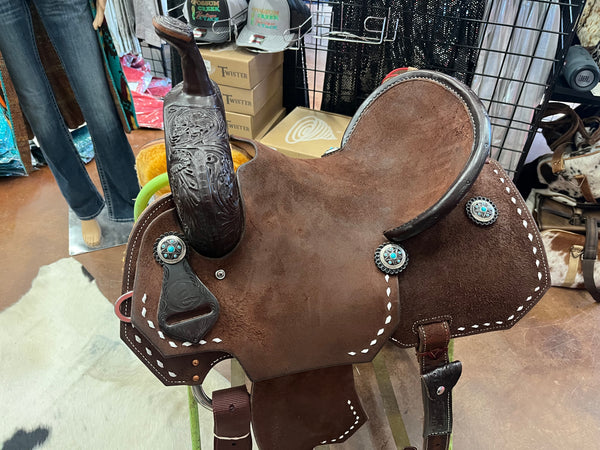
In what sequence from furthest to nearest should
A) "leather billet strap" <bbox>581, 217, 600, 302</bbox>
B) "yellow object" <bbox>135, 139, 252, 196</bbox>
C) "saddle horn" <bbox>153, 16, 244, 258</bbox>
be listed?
"leather billet strap" <bbox>581, 217, 600, 302</bbox> < "yellow object" <bbox>135, 139, 252, 196</bbox> < "saddle horn" <bbox>153, 16, 244, 258</bbox>

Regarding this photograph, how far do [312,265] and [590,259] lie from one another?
134 cm

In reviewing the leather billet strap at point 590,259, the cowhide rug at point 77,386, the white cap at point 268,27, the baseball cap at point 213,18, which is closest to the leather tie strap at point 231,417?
the cowhide rug at point 77,386

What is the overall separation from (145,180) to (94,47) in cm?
76

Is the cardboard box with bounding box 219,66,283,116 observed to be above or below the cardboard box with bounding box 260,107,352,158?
above

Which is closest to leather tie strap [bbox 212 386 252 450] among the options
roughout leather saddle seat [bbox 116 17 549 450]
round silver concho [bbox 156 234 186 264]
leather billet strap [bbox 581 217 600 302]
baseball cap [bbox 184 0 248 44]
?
roughout leather saddle seat [bbox 116 17 549 450]

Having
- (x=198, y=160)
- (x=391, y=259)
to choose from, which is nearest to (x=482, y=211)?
(x=391, y=259)

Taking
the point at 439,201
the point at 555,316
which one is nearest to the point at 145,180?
the point at 439,201

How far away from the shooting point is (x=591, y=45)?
1568mm

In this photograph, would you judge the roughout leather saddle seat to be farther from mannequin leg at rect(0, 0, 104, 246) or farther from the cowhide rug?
mannequin leg at rect(0, 0, 104, 246)

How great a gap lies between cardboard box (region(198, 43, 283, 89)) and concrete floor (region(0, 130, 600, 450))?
908 millimetres

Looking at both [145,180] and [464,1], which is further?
[464,1]

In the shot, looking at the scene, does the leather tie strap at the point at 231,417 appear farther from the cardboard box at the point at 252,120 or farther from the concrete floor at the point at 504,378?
the cardboard box at the point at 252,120

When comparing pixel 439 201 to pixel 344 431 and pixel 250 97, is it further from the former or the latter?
pixel 250 97

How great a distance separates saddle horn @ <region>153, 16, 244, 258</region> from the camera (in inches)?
20.0
